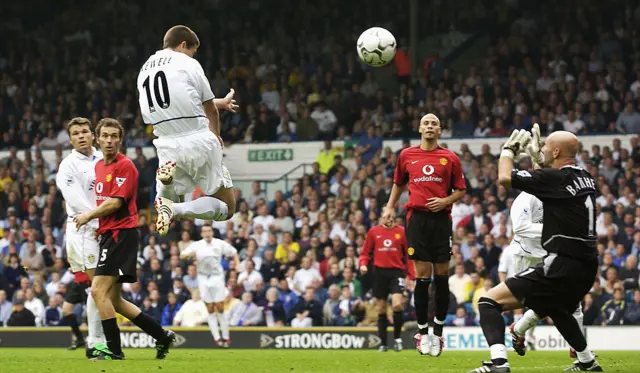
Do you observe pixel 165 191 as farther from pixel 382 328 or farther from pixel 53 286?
pixel 53 286

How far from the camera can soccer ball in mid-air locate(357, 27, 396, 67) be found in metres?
14.3

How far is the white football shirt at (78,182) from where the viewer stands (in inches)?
509

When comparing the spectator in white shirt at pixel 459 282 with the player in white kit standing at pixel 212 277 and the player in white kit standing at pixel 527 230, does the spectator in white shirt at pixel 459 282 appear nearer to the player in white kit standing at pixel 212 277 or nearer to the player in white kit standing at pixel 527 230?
the player in white kit standing at pixel 212 277

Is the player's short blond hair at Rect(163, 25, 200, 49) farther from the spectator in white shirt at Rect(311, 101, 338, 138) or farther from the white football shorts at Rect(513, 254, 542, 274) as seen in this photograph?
the spectator in white shirt at Rect(311, 101, 338, 138)

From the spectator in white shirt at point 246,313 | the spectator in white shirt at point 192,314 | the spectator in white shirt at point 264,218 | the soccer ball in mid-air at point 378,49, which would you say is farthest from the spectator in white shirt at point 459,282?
the soccer ball in mid-air at point 378,49

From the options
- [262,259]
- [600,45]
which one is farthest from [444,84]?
[262,259]

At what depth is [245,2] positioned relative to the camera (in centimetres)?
3231

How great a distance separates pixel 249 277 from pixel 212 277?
2.09 m

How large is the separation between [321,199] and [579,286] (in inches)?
616

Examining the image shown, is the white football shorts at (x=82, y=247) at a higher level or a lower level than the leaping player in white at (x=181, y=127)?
lower

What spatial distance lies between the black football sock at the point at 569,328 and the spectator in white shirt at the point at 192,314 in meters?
13.1

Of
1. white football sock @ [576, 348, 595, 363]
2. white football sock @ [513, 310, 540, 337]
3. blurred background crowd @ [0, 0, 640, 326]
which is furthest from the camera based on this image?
blurred background crowd @ [0, 0, 640, 326]

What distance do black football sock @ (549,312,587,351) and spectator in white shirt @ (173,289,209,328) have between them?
13.1 metres

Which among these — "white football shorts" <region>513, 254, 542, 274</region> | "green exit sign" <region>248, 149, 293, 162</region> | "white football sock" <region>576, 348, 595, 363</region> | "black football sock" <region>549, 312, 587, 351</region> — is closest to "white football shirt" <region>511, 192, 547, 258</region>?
"white football shorts" <region>513, 254, 542, 274</region>
